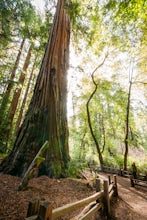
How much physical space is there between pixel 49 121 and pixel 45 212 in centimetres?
377

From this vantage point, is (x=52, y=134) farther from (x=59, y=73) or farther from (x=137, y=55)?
(x=137, y=55)

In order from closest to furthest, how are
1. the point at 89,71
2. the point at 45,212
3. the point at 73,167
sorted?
1. the point at 45,212
2. the point at 73,167
3. the point at 89,71

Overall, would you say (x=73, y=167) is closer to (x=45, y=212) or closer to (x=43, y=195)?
(x=43, y=195)

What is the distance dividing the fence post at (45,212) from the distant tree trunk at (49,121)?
2932 millimetres

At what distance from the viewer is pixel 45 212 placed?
1.64 m

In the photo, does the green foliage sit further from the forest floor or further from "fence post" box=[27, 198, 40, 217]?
"fence post" box=[27, 198, 40, 217]

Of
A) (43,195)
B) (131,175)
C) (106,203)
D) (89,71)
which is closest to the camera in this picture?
(43,195)

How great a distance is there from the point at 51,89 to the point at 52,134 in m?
1.96

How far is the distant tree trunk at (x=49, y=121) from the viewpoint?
4621 millimetres

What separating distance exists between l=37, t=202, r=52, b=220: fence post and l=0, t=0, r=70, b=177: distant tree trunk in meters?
2.93

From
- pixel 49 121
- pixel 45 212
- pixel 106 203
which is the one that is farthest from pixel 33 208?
pixel 49 121

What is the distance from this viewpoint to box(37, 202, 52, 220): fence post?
1.64m

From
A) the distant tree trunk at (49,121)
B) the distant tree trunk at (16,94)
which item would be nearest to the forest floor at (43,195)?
the distant tree trunk at (49,121)

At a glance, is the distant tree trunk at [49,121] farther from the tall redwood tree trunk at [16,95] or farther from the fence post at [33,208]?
the tall redwood tree trunk at [16,95]
